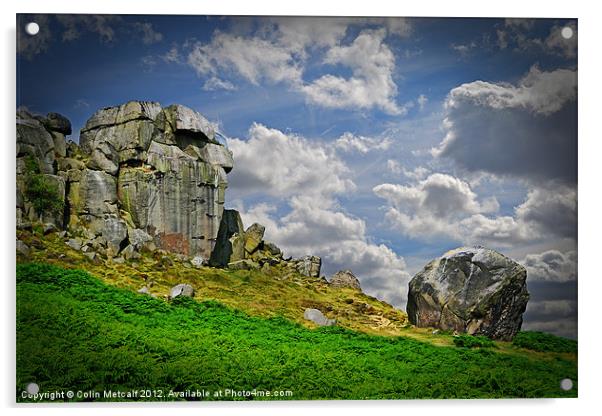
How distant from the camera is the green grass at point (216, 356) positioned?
1055cm

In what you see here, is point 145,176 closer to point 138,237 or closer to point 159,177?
point 159,177

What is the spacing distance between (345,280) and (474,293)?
205 cm

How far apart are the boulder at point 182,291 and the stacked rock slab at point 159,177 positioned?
1371 millimetres

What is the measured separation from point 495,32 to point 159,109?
17.4 ft

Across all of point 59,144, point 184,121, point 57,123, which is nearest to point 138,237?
point 59,144

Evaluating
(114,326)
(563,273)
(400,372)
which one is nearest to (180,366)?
(114,326)

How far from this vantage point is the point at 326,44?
1185cm

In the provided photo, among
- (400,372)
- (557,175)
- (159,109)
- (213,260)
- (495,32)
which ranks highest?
(495,32)

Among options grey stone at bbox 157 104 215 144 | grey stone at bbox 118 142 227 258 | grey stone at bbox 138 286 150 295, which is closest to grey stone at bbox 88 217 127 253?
grey stone at bbox 118 142 227 258

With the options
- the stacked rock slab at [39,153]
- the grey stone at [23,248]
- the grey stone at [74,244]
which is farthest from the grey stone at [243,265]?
the grey stone at [23,248]

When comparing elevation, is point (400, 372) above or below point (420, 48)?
below

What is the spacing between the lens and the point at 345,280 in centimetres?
1295

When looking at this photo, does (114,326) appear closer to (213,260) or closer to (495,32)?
(213,260)

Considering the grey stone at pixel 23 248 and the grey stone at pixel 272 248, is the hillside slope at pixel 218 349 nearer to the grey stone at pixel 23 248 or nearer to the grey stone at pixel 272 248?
the grey stone at pixel 23 248
